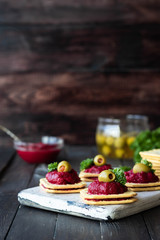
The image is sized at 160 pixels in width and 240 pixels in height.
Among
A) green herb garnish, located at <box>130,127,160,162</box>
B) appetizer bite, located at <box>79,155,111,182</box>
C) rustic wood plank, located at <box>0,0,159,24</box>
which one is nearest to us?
appetizer bite, located at <box>79,155,111,182</box>

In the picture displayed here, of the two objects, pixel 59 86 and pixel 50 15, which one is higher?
pixel 50 15

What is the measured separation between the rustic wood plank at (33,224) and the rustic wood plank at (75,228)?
3 centimetres

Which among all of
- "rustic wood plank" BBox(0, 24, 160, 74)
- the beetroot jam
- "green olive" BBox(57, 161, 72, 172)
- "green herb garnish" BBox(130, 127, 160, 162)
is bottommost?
the beetroot jam

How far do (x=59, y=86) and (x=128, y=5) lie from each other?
978 mm

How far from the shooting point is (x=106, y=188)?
146cm

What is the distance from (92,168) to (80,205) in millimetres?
478

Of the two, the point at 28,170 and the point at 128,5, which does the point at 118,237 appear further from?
the point at 128,5

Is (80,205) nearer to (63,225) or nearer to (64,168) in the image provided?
(63,225)

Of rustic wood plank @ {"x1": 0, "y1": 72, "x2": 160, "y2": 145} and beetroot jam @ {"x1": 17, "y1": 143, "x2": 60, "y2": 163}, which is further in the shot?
rustic wood plank @ {"x1": 0, "y1": 72, "x2": 160, "y2": 145}

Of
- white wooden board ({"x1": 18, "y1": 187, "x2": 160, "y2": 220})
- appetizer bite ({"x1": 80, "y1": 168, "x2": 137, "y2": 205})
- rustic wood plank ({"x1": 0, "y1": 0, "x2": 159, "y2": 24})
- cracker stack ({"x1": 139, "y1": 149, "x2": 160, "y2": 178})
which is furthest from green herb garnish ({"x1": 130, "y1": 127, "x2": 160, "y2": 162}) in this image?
rustic wood plank ({"x1": 0, "y1": 0, "x2": 159, "y2": 24})

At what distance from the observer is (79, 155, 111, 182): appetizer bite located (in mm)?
1853

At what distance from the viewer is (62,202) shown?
1.48 meters

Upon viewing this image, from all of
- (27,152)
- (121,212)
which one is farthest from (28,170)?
(121,212)

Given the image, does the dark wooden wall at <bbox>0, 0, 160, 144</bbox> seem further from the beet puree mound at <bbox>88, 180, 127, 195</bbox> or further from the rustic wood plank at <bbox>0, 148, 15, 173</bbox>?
the beet puree mound at <bbox>88, 180, 127, 195</bbox>
